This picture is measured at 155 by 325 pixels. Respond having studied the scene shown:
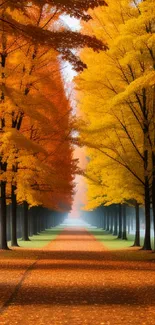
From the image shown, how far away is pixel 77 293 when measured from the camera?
1212cm

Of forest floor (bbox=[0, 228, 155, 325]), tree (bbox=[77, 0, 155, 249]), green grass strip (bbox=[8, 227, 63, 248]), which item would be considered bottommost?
green grass strip (bbox=[8, 227, 63, 248])

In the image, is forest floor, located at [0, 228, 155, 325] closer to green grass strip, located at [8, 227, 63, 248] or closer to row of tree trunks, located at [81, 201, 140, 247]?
green grass strip, located at [8, 227, 63, 248]

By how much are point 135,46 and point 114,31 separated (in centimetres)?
235

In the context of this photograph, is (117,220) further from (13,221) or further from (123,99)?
(123,99)

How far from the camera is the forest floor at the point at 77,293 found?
9.21 meters

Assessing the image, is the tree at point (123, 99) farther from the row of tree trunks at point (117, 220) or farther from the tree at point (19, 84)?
the row of tree trunks at point (117, 220)

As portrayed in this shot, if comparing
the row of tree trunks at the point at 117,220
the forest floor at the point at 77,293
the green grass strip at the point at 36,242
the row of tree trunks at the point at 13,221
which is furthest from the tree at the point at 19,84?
the row of tree trunks at the point at 117,220

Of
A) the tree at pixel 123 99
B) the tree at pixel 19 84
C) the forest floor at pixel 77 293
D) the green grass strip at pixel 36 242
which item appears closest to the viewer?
the forest floor at pixel 77 293

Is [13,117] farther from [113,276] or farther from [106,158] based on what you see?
[113,276]

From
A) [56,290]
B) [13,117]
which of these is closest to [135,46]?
[13,117]

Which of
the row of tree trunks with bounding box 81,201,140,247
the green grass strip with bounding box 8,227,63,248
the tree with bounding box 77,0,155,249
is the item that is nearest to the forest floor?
the tree with bounding box 77,0,155,249

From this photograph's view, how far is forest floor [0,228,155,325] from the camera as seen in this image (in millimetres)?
9211

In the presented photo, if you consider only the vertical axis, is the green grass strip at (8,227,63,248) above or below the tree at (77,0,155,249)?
below

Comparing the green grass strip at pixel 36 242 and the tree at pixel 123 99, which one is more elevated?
the tree at pixel 123 99
